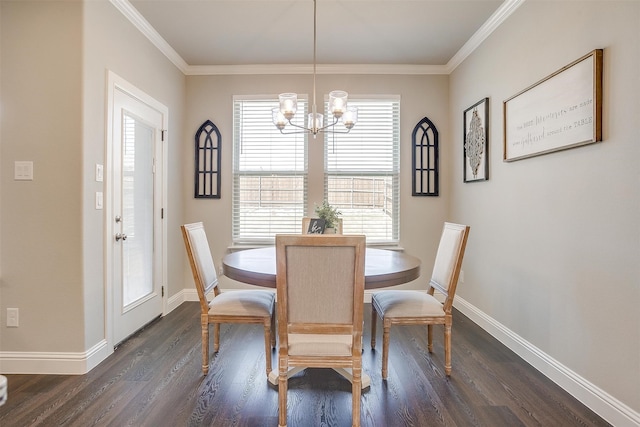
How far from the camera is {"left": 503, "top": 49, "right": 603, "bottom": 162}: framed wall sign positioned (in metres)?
1.83

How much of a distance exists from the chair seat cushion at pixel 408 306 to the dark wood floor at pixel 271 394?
0.42 metres

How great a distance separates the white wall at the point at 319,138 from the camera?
3.79m

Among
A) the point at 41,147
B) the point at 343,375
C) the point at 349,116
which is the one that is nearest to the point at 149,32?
the point at 41,147

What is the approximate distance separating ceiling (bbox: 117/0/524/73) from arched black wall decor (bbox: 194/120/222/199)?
27.3 inches

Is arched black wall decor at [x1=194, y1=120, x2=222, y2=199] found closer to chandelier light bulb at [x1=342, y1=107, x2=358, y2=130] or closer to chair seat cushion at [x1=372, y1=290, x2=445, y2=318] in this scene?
chandelier light bulb at [x1=342, y1=107, x2=358, y2=130]

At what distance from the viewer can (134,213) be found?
2848 millimetres

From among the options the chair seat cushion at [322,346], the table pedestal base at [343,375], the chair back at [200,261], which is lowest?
the table pedestal base at [343,375]

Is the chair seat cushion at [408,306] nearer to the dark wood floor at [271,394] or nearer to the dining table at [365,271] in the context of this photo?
the dining table at [365,271]

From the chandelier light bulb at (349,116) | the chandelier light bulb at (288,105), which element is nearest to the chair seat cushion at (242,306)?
the chandelier light bulb at (288,105)

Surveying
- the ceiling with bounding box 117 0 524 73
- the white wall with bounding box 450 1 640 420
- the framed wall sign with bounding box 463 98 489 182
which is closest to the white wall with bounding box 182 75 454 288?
the ceiling with bounding box 117 0 524 73

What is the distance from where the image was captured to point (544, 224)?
2252 millimetres

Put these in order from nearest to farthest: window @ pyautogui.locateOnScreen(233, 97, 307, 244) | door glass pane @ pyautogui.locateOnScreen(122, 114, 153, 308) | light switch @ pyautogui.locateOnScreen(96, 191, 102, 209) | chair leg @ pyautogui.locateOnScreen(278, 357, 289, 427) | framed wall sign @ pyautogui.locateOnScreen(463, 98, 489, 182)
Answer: chair leg @ pyautogui.locateOnScreen(278, 357, 289, 427) < light switch @ pyautogui.locateOnScreen(96, 191, 102, 209) < door glass pane @ pyautogui.locateOnScreen(122, 114, 153, 308) < framed wall sign @ pyautogui.locateOnScreen(463, 98, 489, 182) < window @ pyautogui.locateOnScreen(233, 97, 307, 244)

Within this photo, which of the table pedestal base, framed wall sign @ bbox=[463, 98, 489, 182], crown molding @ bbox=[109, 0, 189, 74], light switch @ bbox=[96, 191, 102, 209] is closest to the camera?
the table pedestal base

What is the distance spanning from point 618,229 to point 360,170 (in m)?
2.45
